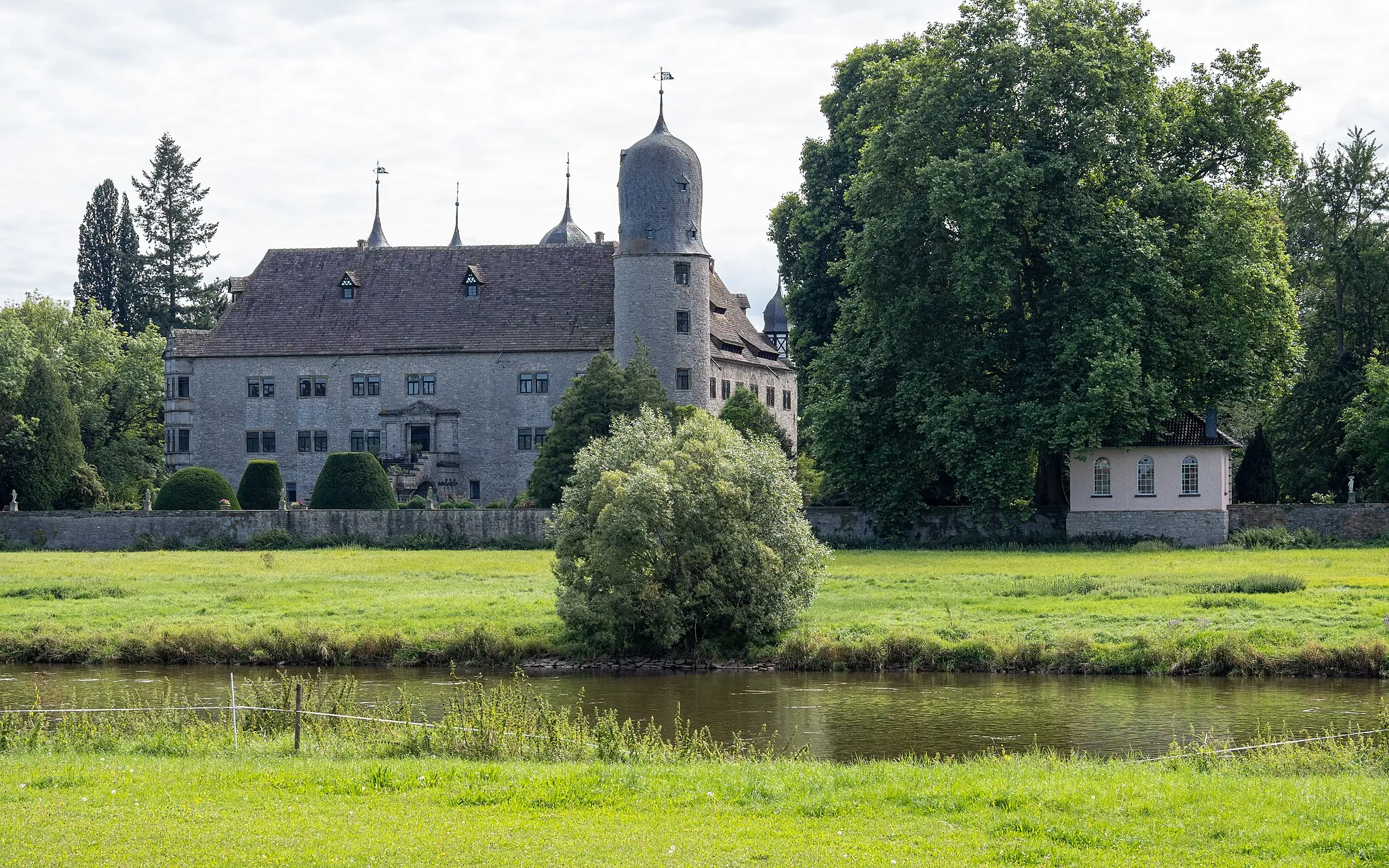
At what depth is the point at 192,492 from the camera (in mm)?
52562

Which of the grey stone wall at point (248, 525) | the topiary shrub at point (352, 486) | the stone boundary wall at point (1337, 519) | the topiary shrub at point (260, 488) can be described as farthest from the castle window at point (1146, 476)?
the topiary shrub at point (260, 488)

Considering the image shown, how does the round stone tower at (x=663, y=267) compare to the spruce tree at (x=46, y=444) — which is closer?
the spruce tree at (x=46, y=444)

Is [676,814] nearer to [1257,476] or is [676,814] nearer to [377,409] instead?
[1257,476]

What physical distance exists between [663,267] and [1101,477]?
2169 cm

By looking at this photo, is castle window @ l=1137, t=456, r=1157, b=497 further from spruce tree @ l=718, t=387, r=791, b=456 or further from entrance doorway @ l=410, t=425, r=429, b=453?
entrance doorway @ l=410, t=425, r=429, b=453

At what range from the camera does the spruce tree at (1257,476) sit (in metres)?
50.7

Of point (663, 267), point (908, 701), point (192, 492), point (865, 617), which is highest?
point (663, 267)

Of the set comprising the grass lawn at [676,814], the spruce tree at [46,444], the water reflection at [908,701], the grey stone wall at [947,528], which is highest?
the spruce tree at [46,444]

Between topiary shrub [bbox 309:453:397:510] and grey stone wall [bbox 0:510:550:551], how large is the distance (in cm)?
137

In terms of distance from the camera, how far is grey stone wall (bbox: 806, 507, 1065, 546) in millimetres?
47500

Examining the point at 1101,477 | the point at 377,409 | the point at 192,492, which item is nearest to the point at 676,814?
the point at 1101,477

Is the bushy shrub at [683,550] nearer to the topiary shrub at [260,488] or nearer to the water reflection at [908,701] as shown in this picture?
the water reflection at [908,701]

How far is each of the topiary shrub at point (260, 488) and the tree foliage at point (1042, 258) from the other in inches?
805

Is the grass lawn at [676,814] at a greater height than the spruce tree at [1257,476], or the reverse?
the spruce tree at [1257,476]
